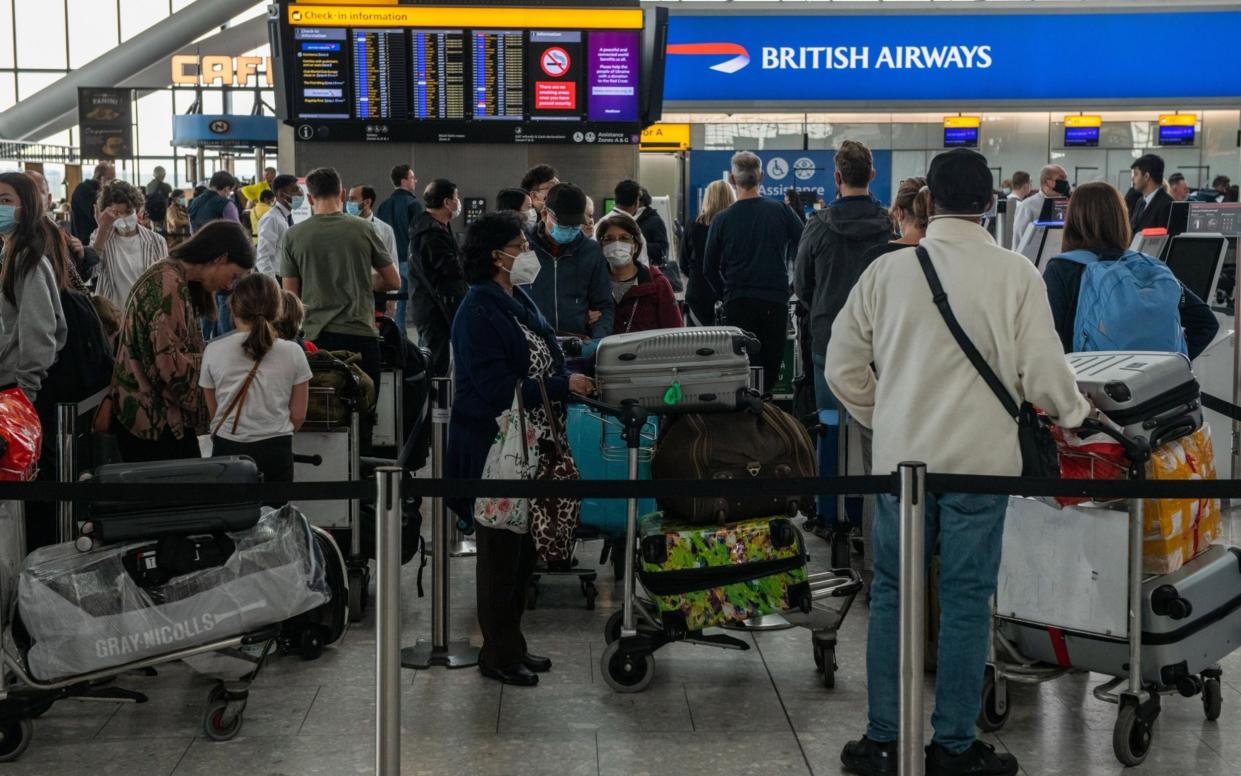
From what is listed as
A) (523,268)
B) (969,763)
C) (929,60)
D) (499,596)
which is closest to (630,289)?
(523,268)

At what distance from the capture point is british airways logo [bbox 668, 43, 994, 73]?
2294 cm

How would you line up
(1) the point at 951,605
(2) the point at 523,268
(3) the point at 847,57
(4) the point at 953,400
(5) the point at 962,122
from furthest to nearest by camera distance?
(5) the point at 962,122 < (3) the point at 847,57 < (2) the point at 523,268 < (1) the point at 951,605 < (4) the point at 953,400

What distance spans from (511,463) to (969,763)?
1724mm

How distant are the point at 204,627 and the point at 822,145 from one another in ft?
66.7

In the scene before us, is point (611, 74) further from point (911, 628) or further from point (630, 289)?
point (911, 628)

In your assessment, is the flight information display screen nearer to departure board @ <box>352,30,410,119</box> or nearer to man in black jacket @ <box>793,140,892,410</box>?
departure board @ <box>352,30,410,119</box>

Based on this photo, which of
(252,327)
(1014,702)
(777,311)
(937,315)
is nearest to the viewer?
(937,315)

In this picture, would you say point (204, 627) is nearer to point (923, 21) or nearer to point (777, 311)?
point (777, 311)

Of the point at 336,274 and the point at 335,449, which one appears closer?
the point at 335,449

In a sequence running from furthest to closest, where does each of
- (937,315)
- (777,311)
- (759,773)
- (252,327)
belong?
(777,311) < (252,327) < (759,773) < (937,315)

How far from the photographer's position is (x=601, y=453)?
5367 millimetres

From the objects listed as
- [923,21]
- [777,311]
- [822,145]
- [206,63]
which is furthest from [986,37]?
[206,63]

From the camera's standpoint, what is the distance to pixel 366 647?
17.1ft

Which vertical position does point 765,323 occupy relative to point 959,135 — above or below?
below
